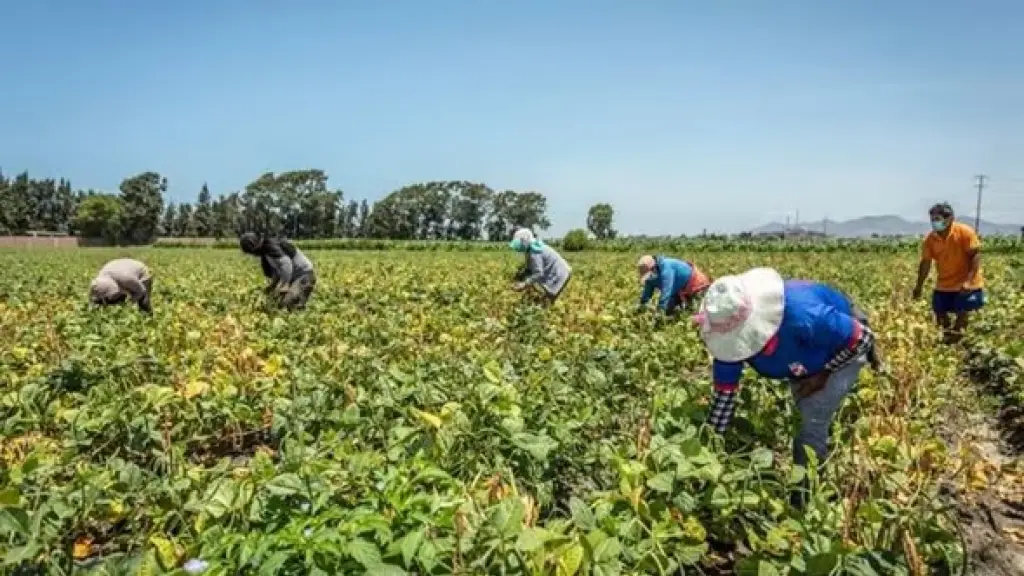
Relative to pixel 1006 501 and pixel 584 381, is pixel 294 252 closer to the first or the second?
pixel 584 381

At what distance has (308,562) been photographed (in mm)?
1710

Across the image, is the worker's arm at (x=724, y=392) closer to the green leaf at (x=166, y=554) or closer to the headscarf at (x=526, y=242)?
the green leaf at (x=166, y=554)

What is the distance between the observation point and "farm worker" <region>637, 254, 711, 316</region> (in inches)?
283

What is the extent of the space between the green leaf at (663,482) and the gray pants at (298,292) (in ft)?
21.7

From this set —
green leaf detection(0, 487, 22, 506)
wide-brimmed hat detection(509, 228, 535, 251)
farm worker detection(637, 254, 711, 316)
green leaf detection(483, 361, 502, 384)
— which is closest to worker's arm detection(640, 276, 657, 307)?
farm worker detection(637, 254, 711, 316)

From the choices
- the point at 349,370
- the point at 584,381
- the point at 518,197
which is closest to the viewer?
the point at 584,381

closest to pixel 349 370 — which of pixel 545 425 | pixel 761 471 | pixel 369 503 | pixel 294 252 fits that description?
pixel 545 425

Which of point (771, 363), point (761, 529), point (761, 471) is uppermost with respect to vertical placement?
point (771, 363)

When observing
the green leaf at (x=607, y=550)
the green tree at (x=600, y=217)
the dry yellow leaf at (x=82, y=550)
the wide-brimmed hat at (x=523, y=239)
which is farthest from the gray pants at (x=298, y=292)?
the green tree at (x=600, y=217)

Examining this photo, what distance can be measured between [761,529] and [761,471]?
7.6 inches

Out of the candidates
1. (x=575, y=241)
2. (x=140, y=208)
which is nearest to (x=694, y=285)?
(x=575, y=241)

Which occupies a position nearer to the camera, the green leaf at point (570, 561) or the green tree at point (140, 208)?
the green leaf at point (570, 561)

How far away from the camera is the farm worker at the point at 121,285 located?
759 cm

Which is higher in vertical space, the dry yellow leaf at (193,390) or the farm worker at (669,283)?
the farm worker at (669,283)
